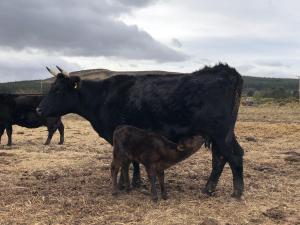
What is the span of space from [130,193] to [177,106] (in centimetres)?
182

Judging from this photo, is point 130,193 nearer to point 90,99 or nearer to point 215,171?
point 215,171

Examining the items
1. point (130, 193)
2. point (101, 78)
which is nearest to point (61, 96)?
point (101, 78)

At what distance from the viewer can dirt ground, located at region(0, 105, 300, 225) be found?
7.07 metres

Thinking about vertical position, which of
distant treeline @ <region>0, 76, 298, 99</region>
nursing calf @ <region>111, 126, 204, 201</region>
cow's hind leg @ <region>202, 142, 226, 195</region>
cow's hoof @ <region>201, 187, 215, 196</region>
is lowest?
distant treeline @ <region>0, 76, 298, 99</region>

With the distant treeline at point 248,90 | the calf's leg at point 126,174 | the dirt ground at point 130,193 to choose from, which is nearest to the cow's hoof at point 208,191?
the dirt ground at point 130,193

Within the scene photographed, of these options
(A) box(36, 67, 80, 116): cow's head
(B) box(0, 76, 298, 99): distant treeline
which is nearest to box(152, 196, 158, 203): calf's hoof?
(A) box(36, 67, 80, 116): cow's head

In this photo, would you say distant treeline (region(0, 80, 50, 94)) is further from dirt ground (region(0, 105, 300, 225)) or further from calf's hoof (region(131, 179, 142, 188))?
calf's hoof (region(131, 179, 142, 188))

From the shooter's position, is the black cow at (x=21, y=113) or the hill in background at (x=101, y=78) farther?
the hill in background at (x=101, y=78)

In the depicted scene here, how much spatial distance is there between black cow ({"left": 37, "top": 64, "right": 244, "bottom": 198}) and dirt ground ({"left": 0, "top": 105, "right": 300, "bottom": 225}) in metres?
0.73

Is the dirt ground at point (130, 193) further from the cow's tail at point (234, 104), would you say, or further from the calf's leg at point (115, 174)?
the cow's tail at point (234, 104)

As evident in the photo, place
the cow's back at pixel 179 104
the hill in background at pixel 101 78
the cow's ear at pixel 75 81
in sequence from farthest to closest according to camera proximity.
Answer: the hill in background at pixel 101 78 < the cow's ear at pixel 75 81 < the cow's back at pixel 179 104

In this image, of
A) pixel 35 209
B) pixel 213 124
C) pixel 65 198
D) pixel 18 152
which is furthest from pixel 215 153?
pixel 18 152

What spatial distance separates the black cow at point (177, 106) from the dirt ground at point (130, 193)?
2.39 feet

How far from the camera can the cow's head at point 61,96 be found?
9883 millimetres
